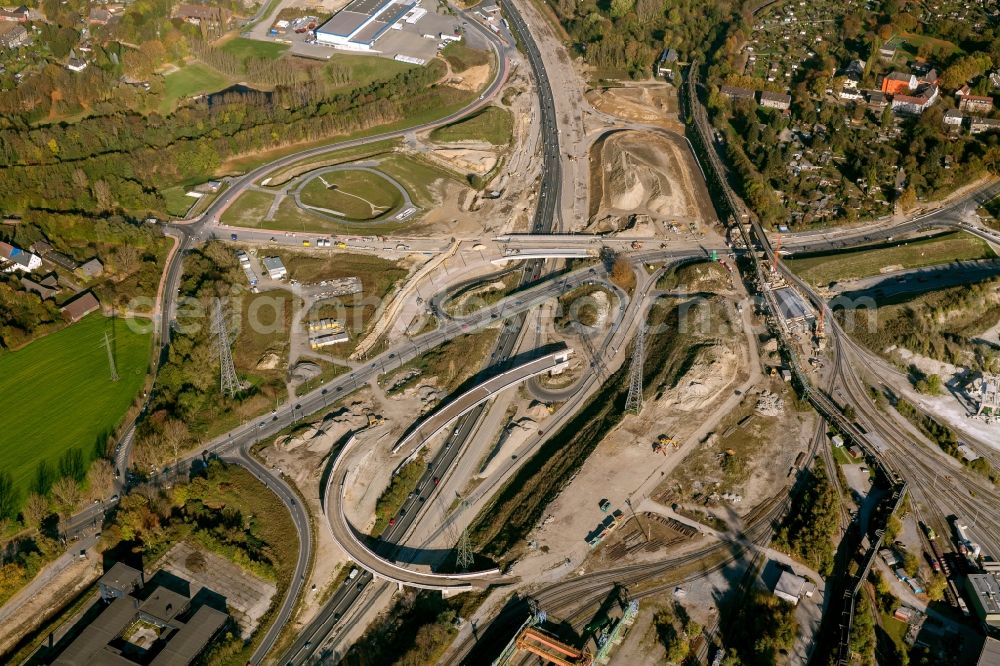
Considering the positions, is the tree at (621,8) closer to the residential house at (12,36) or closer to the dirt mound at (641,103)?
the dirt mound at (641,103)

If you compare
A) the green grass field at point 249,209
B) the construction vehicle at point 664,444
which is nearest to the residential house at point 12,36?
the green grass field at point 249,209

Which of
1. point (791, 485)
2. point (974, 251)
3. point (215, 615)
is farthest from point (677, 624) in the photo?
point (974, 251)

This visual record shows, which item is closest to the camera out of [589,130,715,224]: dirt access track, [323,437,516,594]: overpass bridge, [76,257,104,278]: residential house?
[323,437,516,594]: overpass bridge

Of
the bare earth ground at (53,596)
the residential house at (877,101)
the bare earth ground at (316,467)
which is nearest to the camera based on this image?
the bare earth ground at (53,596)

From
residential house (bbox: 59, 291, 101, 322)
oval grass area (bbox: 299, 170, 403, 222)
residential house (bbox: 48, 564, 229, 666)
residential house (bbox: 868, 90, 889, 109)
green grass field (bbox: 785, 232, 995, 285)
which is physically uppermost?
residential house (bbox: 868, 90, 889, 109)

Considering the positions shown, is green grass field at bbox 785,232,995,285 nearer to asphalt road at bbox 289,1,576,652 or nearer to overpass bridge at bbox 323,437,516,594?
asphalt road at bbox 289,1,576,652

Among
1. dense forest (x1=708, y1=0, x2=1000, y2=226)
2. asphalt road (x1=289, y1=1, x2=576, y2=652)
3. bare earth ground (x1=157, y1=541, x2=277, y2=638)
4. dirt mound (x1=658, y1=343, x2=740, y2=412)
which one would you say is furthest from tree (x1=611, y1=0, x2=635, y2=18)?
bare earth ground (x1=157, y1=541, x2=277, y2=638)
